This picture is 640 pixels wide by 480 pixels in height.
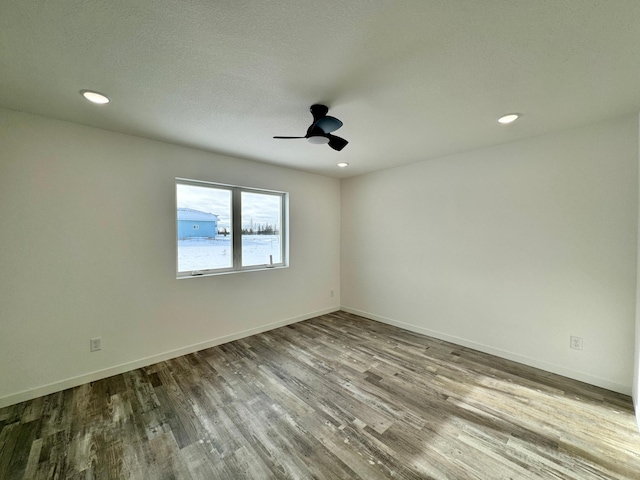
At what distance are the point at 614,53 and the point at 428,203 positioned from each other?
2205mm

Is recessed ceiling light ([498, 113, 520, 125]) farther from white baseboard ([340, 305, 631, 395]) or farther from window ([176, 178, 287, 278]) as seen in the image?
window ([176, 178, 287, 278])

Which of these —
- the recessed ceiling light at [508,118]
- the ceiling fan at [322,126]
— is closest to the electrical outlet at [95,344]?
the ceiling fan at [322,126]

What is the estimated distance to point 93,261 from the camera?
247cm

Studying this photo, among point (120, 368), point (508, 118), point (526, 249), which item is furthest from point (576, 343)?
point (120, 368)

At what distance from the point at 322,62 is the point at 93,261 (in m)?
2.75

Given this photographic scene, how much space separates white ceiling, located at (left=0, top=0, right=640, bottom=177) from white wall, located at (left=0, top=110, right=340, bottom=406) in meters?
0.34

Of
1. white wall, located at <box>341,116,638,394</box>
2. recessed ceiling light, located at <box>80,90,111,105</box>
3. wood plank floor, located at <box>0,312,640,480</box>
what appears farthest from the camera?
white wall, located at <box>341,116,638,394</box>

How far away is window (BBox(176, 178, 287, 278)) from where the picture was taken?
123 inches

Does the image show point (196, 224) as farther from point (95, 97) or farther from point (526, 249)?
point (526, 249)

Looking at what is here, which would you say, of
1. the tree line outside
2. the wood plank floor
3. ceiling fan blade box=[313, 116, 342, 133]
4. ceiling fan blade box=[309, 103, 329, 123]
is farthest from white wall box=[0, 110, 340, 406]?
ceiling fan blade box=[313, 116, 342, 133]

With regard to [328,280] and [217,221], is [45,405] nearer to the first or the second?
[217,221]

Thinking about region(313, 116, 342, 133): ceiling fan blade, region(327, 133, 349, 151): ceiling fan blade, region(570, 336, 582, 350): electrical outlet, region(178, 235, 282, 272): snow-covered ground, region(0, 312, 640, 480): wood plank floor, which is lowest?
region(0, 312, 640, 480): wood plank floor

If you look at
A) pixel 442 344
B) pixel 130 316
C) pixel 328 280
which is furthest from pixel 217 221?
pixel 442 344

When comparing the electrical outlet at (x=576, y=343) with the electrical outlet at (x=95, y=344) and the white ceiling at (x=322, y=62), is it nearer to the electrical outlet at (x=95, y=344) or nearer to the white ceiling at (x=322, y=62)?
the white ceiling at (x=322, y=62)
